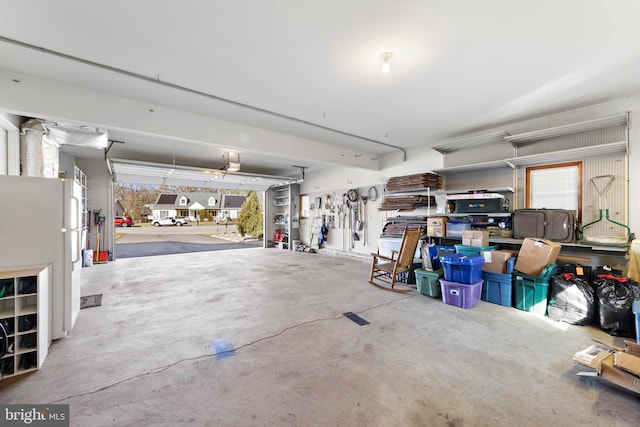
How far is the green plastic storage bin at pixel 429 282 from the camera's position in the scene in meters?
3.98

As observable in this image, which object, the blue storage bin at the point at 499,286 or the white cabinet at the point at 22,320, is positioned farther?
the blue storage bin at the point at 499,286

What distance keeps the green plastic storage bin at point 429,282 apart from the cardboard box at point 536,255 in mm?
1082

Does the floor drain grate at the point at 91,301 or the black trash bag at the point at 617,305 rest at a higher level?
the black trash bag at the point at 617,305

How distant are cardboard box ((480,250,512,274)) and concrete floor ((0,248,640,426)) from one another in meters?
0.57

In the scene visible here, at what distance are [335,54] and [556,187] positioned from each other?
4.22 meters

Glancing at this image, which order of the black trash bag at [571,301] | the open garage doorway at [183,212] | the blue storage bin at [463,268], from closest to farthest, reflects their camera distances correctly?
the black trash bag at [571,301], the blue storage bin at [463,268], the open garage doorway at [183,212]

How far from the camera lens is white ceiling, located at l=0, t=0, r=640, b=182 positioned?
2104mm

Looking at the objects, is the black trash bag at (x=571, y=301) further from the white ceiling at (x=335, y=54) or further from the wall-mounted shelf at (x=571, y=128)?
the white ceiling at (x=335, y=54)

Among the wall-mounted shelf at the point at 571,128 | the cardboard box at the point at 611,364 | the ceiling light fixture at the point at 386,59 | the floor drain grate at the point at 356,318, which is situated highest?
the ceiling light fixture at the point at 386,59

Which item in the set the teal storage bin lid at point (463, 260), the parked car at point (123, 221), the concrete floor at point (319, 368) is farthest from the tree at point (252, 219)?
the parked car at point (123, 221)

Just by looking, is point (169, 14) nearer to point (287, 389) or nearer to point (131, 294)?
point (287, 389)

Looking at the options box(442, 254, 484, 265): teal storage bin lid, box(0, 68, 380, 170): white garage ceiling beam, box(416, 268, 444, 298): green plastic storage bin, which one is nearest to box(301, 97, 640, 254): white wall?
box(442, 254, 484, 265): teal storage bin lid

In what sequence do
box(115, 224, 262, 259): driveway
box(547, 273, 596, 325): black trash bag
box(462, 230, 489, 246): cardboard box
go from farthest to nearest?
1. box(115, 224, 262, 259): driveway
2. box(462, 230, 489, 246): cardboard box
3. box(547, 273, 596, 325): black trash bag

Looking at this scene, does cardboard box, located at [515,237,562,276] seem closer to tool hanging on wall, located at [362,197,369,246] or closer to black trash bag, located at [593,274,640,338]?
black trash bag, located at [593,274,640,338]
